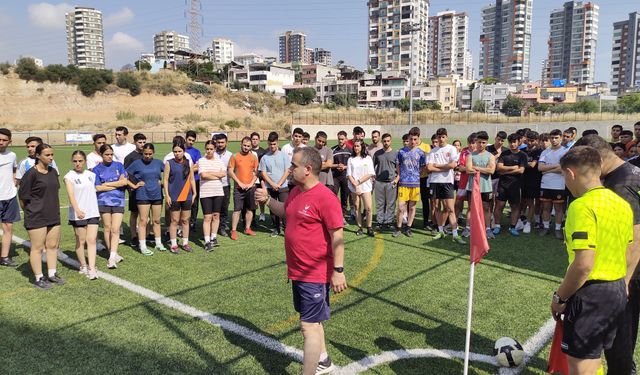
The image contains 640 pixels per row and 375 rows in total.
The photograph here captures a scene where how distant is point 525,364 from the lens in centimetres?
410

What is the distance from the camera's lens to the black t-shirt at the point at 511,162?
9359 mm

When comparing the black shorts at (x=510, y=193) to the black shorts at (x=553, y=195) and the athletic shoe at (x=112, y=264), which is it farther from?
the athletic shoe at (x=112, y=264)

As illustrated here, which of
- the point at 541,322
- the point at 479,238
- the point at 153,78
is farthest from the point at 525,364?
the point at 153,78

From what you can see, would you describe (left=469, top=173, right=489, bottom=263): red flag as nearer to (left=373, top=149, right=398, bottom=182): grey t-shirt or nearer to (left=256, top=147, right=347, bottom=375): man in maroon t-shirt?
(left=256, top=147, right=347, bottom=375): man in maroon t-shirt

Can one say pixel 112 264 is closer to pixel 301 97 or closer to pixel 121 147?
pixel 121 147

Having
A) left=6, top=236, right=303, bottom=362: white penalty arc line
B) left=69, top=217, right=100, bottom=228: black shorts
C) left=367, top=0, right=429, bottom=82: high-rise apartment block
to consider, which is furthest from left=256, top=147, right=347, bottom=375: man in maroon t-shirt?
left=367, top=0, right=429, bottom=82: high-rise apartment block

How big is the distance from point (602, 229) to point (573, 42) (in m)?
205

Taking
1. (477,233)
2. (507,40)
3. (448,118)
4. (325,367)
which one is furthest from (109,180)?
(507,40)

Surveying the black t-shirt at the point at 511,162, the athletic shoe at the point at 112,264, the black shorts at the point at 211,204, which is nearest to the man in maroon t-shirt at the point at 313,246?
the athletic shoe at the point at 112,264

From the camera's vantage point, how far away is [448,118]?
60906mm

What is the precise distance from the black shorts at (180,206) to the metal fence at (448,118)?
53.6 m

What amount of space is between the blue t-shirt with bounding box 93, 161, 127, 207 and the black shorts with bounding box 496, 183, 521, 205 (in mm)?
7574

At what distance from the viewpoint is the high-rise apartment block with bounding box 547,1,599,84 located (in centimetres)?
16812

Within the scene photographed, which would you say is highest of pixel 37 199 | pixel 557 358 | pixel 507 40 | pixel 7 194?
pixel 507 40
